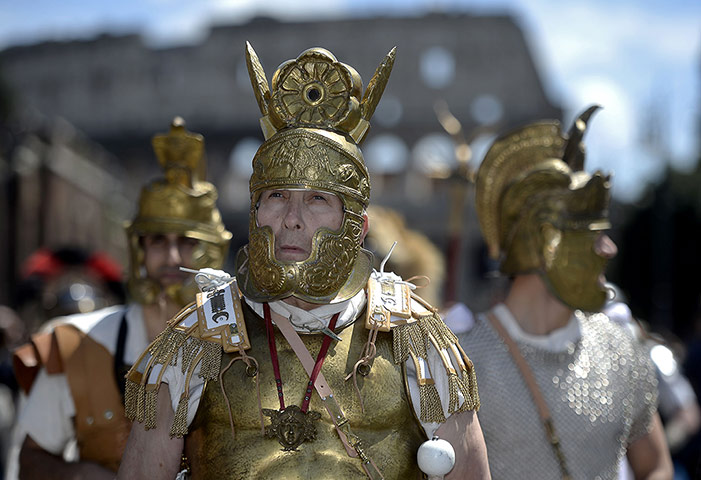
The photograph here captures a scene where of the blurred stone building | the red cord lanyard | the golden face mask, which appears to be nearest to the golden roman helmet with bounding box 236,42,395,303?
the red cord lanyard

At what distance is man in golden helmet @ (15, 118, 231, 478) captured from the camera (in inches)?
153

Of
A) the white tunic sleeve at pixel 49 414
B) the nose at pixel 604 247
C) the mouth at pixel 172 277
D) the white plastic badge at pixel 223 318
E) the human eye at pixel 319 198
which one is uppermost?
the human eye at pixel 319 198

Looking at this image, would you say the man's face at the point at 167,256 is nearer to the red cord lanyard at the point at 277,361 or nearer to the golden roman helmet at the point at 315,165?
the golden roman helmet at the point at 315,165

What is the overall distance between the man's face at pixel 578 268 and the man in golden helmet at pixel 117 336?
5.45ft

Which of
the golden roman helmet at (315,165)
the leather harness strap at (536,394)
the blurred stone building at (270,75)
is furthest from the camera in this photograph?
the blurred stone building at (270,75)

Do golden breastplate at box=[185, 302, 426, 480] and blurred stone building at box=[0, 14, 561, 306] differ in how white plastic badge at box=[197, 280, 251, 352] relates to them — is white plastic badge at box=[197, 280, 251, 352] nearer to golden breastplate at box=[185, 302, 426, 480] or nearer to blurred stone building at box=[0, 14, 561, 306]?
golden breastplate at box=[185, 302, 426, 480]

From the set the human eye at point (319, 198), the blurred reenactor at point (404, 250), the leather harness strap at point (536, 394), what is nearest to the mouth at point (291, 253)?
the human eye at point (319, 198)

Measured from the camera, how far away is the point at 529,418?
3709mm

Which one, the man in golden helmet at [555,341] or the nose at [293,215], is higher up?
the nose at [293,215]

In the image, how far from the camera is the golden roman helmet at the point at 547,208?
3.87m

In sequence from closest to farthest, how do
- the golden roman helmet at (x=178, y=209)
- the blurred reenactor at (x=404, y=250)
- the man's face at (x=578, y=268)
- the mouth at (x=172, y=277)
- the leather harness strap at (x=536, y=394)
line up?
the leather harness strap at (x=536, y=394), the man's face at (x=578, y=268), the mouth at (x=172, y=277), the golden roman helmet at (x=178, y=209), the blurred reenactor at (x=404, y=250)

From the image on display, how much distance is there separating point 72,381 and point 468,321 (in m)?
1.85

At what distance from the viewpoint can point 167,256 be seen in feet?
14.0

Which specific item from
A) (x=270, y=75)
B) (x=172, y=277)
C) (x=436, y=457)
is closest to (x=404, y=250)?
(x=172, y=277)
